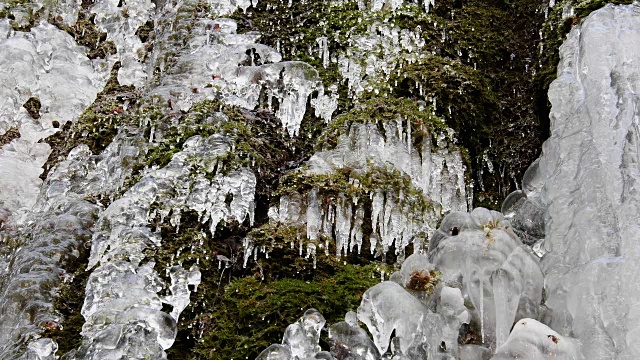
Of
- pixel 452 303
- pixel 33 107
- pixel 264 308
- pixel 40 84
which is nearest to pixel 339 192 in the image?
pixel 264 308

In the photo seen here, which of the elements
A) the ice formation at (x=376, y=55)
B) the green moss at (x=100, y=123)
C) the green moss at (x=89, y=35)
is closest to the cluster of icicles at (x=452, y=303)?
the ice formation at (x=376, y=55)

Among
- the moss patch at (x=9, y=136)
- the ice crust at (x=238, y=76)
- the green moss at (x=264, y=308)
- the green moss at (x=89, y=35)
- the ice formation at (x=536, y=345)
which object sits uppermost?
the green moss at (x=89, y=35)

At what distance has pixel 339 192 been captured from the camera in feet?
16.3

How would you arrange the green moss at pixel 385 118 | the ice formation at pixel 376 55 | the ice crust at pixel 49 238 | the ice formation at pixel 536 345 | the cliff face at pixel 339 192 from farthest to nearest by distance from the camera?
the ice formation at pixel 376 55
the green moss at pixel 385 118
the ice crust at pixel 49 238
the cliff face at pixel 339 192
the ice formation at pixel 536 345

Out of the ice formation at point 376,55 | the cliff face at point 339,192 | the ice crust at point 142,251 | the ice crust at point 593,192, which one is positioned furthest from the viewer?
the ice formation at point 376,55

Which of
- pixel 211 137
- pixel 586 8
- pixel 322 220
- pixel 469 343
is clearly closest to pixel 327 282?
pixel 322 220

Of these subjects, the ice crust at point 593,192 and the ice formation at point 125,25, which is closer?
the ice crust at point 593,192

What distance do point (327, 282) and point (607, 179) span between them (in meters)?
1.76

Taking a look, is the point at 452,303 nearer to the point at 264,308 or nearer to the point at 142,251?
the point at 264,308

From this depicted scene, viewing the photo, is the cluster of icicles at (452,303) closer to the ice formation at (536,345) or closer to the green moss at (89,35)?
the ice formation at (536,345)

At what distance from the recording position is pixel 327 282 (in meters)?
4.54

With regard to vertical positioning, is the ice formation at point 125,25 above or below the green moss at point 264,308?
above

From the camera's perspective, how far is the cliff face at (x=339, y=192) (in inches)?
141

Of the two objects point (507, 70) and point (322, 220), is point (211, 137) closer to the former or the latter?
point (322, 220)
